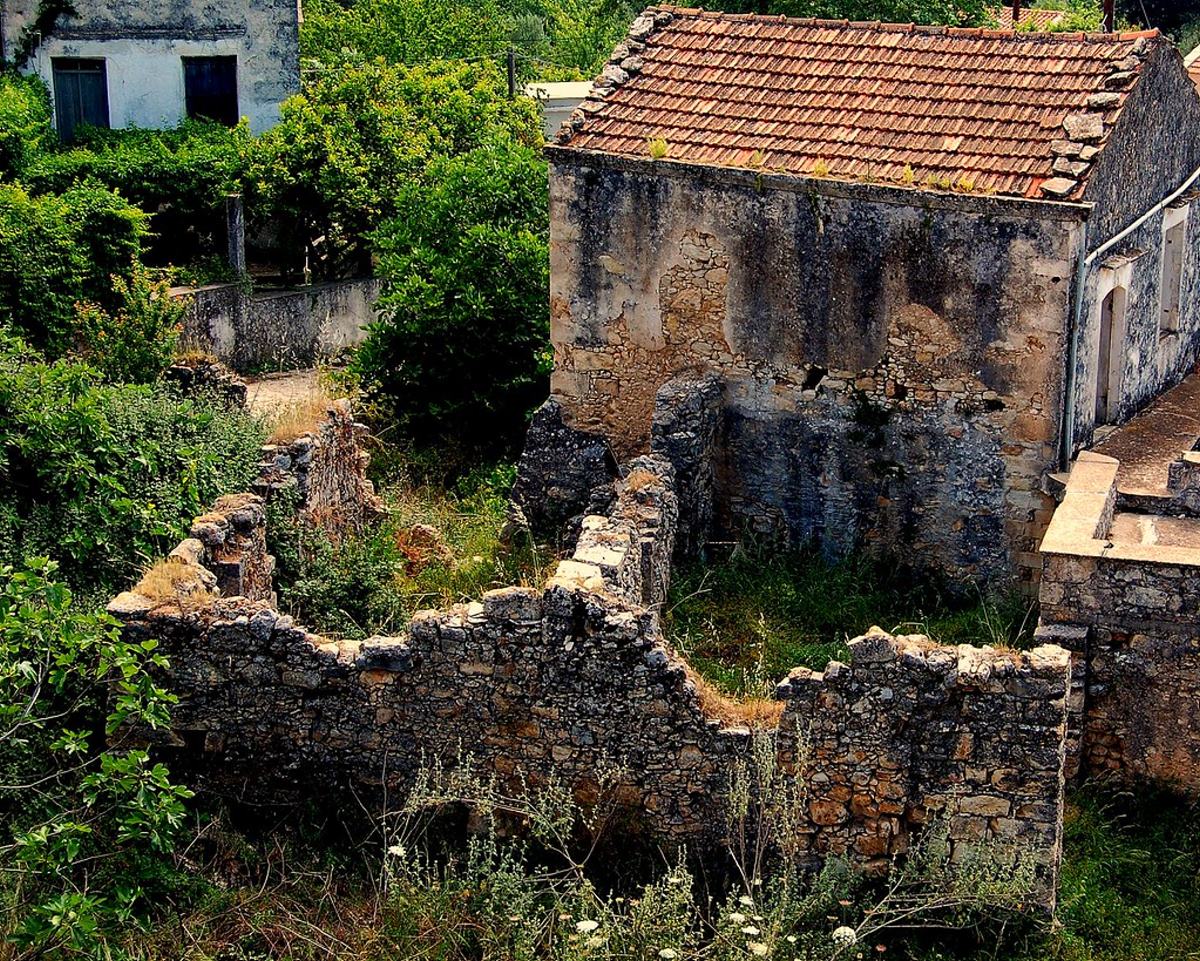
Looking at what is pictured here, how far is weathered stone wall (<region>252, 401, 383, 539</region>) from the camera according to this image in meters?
14.4

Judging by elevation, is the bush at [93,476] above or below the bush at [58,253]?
below

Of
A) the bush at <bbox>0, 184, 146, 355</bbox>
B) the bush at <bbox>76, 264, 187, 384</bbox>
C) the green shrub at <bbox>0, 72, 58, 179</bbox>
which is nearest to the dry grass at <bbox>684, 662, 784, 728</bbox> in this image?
the bush at <bbox>76, 264, 187, 384</bbox>

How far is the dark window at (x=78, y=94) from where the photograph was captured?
25.9 meters

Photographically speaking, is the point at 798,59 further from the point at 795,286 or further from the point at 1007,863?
the point at 1007,863

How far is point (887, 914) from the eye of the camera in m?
10.6

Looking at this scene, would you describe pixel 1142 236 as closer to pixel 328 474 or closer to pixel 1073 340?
pixel 1073 340

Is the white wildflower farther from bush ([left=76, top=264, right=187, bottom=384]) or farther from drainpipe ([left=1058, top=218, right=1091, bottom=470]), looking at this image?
bush ([left=76, top=264, right=187, bottom=384])

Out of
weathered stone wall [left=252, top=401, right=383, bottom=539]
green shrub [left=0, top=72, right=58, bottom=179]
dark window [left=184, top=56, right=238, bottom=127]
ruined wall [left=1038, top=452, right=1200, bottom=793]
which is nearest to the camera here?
ruined wall [left=1038, top=452, right=1200, bottom=793]

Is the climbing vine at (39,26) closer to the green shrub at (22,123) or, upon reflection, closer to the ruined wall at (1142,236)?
the green shrub at (22,123)

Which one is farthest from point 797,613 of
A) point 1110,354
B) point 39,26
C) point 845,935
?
point 39,26

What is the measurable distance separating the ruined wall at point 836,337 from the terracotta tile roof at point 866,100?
352 mm

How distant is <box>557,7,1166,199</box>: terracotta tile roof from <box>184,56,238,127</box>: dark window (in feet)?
33.2

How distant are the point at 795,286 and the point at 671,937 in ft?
23.9

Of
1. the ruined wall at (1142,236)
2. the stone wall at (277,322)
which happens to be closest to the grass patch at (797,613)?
the ruined wall at (1142,236)
